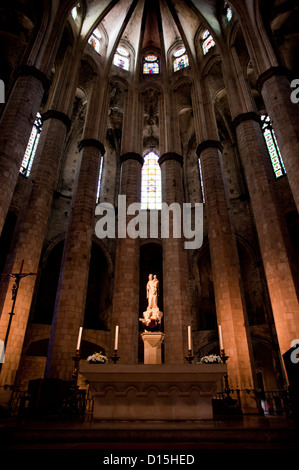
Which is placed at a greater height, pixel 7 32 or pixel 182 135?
pixel 182 135

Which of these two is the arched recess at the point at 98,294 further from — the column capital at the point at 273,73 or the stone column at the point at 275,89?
the column capital at the point at 273,73

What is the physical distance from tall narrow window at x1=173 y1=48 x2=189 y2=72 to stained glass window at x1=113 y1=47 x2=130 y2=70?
11.4ft

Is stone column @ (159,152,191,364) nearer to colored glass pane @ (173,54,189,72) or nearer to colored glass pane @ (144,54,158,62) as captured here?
colored glass pane @ (173,54,189,72)

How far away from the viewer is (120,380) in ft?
18.4

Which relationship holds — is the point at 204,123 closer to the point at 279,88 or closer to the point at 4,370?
the point at 279,88

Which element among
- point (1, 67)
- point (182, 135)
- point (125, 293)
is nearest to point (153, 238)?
point (125, 293)

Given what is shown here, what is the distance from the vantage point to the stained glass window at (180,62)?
20.8 meters

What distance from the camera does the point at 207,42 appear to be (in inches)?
781

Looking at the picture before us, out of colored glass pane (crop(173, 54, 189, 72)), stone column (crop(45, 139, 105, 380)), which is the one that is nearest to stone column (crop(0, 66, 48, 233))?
stone column (crop(45, 139, 105, 380))

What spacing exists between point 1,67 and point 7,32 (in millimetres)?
1714

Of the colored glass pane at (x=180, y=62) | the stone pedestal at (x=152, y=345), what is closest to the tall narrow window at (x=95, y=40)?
the colored glass pane at (x=180, y=62)

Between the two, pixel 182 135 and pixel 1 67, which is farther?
pixel 182 135

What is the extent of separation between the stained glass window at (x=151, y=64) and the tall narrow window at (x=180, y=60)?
1.39m

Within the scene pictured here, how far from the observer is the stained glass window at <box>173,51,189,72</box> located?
20.8 meters
